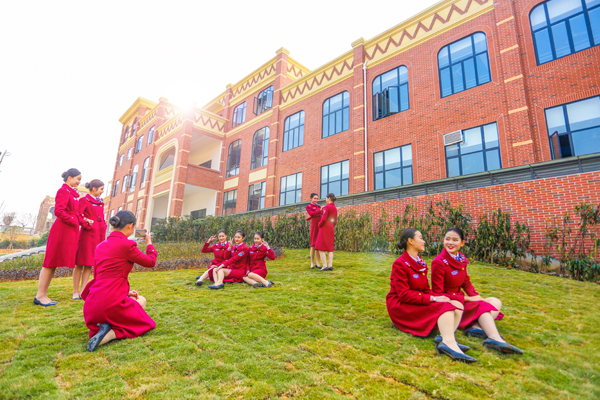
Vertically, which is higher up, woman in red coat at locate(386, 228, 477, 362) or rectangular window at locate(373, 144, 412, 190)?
rectangular window at locate(373, 144, 412, 190)

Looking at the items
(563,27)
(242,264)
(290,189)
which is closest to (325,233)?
(242,264)

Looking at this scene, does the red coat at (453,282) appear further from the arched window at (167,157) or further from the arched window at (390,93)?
the arched window at (167,157)

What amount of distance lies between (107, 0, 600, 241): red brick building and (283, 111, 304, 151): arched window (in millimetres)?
77

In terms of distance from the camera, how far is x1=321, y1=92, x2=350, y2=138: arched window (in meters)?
16.6

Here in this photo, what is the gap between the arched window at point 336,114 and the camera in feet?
54.4

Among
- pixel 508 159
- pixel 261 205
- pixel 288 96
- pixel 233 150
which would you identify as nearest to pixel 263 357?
pixel 508 159

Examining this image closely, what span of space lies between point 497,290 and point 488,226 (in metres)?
3.52

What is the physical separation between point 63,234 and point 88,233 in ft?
1.10

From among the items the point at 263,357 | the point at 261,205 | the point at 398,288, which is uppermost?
the point at 261,205

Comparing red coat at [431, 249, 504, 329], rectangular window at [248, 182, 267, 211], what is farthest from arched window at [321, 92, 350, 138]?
red coat at [431, 249, 504, 329]

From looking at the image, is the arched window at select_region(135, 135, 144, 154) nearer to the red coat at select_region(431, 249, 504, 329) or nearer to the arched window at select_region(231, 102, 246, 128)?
the arched window at select_region(231, 102, 246, 128)

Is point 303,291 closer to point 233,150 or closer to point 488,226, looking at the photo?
point 488,226

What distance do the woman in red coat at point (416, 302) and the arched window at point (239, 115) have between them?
2213cm

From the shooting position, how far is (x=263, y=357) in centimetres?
279
